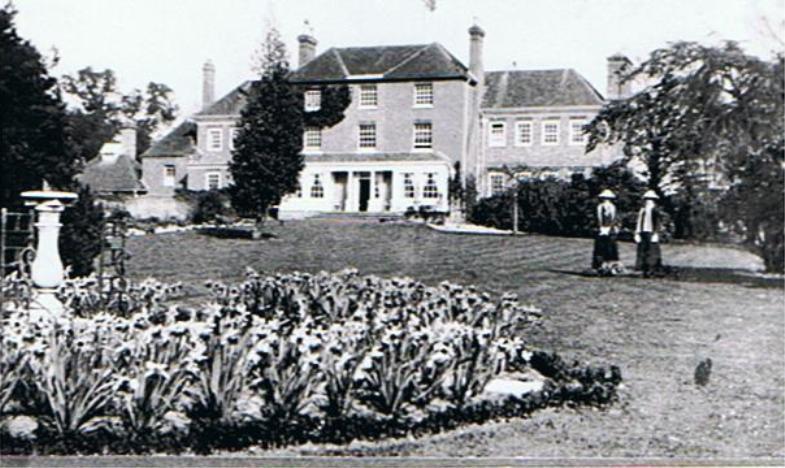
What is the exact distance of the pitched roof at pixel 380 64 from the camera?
4180 millimetres

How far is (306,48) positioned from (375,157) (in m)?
1.44

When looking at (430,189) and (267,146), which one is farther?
(430,189)

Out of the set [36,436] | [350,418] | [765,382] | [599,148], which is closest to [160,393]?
[36,436]

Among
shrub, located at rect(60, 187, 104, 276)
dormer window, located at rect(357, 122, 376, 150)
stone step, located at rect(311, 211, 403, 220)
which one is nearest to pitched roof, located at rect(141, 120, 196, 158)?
shrub, located at rect(60, 187, 104, 276)

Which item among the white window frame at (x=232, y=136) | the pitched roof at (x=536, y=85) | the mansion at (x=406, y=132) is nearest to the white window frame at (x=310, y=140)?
the mansion at (x=406, y=132)

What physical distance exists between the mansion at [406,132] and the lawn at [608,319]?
0.32m

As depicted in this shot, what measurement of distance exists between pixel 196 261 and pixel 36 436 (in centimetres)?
130

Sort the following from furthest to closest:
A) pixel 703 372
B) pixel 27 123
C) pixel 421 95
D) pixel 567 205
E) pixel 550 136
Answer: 1. pixel 421 95
2. pixel 550 136
3. pixel 567 205
4. pixel 703 372
5. pixel 27 123

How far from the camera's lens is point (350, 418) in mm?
3521

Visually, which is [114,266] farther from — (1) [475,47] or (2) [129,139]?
(1) [475,47]

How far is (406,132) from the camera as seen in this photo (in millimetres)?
5836

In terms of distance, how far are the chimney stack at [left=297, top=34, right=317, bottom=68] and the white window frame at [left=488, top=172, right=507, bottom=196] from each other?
5.52 ft

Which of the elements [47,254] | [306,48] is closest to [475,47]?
[306,48]

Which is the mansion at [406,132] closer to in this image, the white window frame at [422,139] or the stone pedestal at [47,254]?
the white window frame at [422,139]
